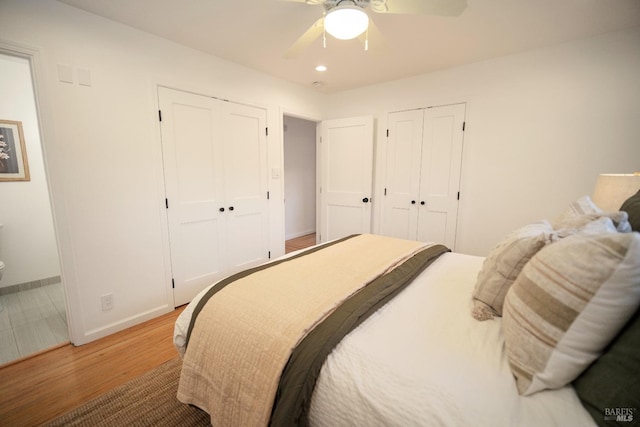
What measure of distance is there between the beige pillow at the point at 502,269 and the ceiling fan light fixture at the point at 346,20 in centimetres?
134

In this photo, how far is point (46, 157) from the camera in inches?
70.5

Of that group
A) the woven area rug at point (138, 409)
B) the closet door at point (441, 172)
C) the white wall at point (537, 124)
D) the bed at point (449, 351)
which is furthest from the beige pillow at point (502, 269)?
the closet door at point (441, 172)

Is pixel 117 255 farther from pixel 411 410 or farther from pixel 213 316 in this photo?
pixel 411 410

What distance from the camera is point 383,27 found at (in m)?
2.09

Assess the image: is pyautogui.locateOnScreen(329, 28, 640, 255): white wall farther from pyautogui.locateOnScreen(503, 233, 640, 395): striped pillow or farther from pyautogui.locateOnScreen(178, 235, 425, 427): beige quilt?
pyautogui.locateOnScreen(503, 233, 640, 395): striped pillow

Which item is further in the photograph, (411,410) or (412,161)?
(412,161)

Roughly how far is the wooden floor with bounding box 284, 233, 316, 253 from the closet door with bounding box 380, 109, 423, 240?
170 centimetres

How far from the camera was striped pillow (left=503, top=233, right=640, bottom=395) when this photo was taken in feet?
2.09

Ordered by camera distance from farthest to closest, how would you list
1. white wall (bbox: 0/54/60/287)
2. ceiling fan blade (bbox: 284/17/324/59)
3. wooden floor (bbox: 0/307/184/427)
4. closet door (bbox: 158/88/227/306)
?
white wall (bbox: 0/54/60/287) < closet door (bbox: 158/88/227/306) < ceiling fan blade (bbox: 284/17/324/59) < wooden floor (bbox: 0/307/184/427)

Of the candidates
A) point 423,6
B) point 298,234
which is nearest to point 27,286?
point 298,234

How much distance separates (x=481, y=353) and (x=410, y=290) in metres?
0.51

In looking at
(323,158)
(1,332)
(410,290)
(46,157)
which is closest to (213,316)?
(410,290)

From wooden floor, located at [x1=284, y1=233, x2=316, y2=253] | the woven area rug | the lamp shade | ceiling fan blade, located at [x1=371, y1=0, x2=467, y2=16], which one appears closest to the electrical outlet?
the woven area rug

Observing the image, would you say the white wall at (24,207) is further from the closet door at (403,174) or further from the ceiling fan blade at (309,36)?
the closet door at (403,174)
